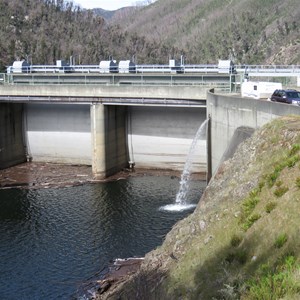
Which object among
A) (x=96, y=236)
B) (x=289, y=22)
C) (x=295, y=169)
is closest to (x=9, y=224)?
(x=96, y=236)

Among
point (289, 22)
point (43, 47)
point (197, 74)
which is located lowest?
point (197, 74)

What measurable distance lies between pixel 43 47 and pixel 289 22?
109 metres

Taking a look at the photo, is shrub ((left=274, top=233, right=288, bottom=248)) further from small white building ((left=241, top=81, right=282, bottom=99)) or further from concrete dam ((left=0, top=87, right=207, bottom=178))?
concrete dam ((left=0, top=87, right=207, bottom=178))

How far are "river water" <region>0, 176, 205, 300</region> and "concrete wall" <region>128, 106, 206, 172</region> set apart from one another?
343 cm

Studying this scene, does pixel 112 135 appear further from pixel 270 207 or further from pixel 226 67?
pixel 270 207

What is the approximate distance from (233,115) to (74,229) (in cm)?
1291

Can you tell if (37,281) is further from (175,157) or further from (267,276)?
(175,157)

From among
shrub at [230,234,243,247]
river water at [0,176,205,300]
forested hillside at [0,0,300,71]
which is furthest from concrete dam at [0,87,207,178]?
forested hillside at [0,0,300,71]

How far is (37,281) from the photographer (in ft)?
82.9

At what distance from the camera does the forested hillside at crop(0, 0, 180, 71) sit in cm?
11669

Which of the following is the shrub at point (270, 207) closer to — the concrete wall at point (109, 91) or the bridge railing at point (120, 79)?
the concrete wall at point (109, 91)

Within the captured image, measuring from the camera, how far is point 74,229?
32.3 meters

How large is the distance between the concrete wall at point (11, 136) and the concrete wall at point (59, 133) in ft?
2.44

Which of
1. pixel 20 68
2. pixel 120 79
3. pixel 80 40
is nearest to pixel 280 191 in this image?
pixel 120 79
